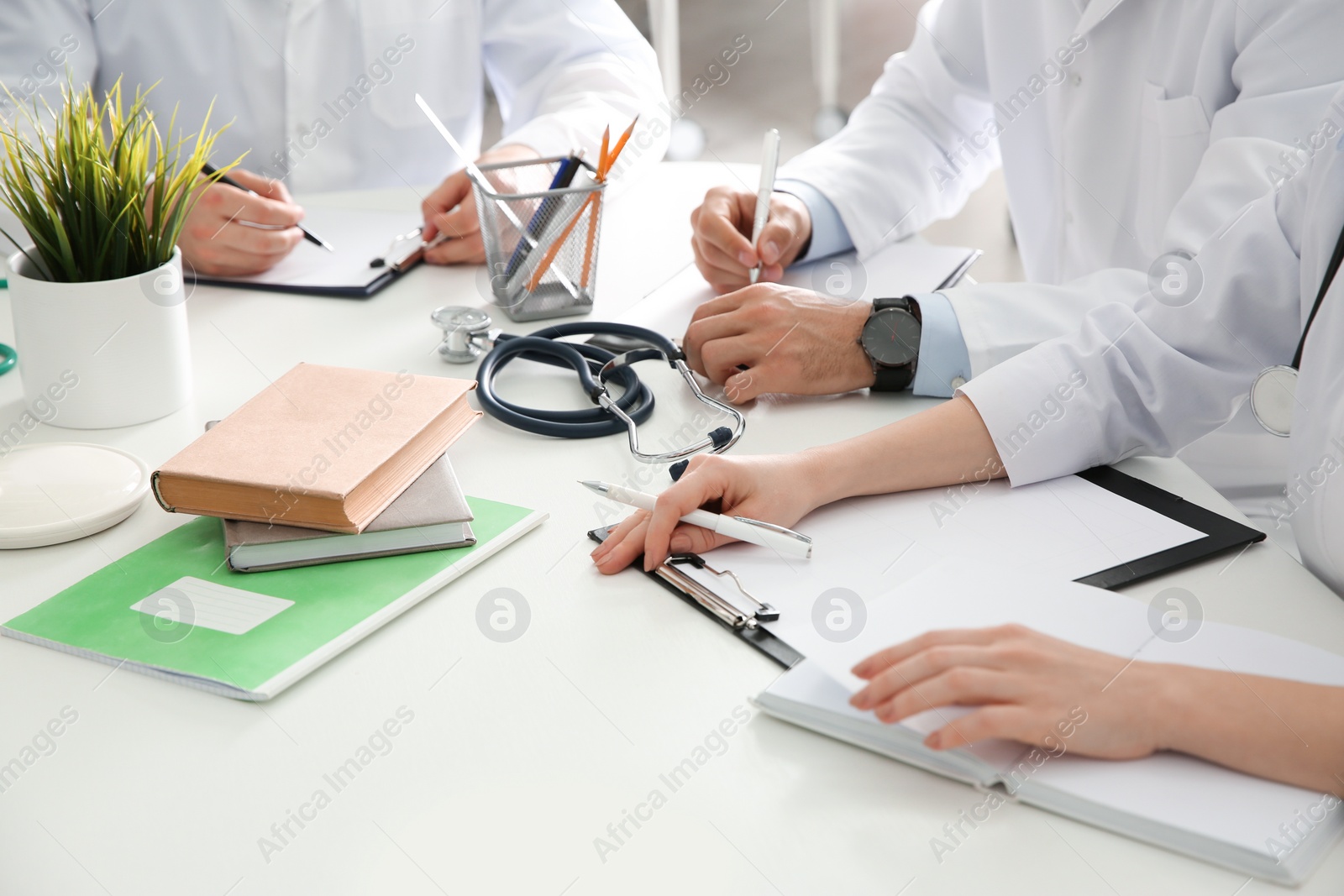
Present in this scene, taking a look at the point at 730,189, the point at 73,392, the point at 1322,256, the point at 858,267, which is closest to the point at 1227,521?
the point at 1322,256

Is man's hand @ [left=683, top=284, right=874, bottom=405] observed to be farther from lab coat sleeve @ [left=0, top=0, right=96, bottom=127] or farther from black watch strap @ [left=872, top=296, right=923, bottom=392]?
lab coat sleeve @ [left=0, top=0, right=96, bottom=127]

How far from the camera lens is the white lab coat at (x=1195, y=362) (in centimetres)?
92

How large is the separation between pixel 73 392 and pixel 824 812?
2.63 feet

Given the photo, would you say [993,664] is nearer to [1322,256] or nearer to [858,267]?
[1322,256]

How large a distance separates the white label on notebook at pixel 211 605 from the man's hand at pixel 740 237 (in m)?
0.73

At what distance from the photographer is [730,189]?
1391mm

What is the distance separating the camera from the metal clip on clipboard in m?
0.73

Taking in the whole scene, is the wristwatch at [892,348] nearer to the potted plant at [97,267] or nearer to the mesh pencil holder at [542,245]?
the mesh pencil holder at [542,245]

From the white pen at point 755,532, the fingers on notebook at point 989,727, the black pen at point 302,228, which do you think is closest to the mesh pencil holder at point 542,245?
the black pen at point 302,228

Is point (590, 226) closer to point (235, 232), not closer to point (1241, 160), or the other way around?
point (235, 232)

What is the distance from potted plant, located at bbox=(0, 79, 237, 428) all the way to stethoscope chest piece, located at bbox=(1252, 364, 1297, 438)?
38.3 inches

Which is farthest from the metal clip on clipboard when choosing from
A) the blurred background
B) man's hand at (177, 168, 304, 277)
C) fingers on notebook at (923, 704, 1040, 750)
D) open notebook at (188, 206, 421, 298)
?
the blurred background

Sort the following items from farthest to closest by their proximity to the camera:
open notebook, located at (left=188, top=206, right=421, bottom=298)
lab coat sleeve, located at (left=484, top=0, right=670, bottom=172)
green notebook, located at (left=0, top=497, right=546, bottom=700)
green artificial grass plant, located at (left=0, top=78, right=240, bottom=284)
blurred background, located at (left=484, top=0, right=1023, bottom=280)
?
blurred background, located at (left=484, top=0, right=1023, bottom=280)
lab coat sleeve, located at (left=484, top=0, right=670, bottom=172)
open notebook, located at (left=188, top=206, right=421, bottom=298)
green artificial grass plant, located at (left=0, top=78, right=240, bottom=284)
green notebook, located at (left=0, top=497, right=546, bottom=700)

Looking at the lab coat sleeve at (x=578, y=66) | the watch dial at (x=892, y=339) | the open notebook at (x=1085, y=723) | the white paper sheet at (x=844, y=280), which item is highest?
the lab coat sleeve at (x=578, y=66)
